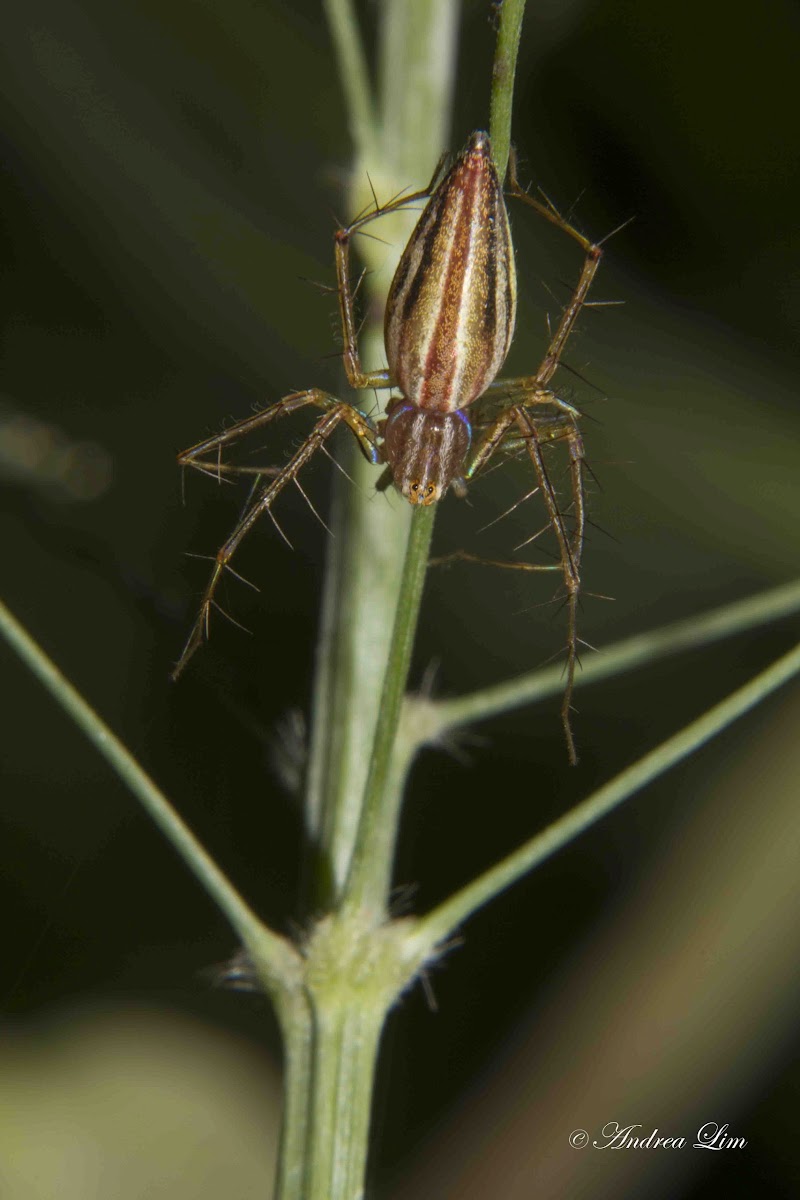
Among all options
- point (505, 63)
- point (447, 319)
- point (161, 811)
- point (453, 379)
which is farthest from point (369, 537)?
point (505, 63)

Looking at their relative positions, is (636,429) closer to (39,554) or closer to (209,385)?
(209,385)

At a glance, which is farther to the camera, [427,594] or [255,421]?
[427,594]

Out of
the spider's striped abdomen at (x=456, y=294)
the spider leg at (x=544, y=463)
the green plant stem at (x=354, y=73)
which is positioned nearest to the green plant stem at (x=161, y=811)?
the spider leg at (x=544, y=463)

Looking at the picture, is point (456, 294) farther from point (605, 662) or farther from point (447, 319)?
point (605, 662)
